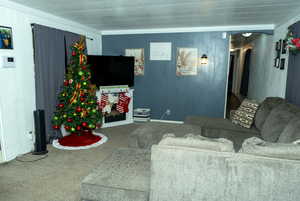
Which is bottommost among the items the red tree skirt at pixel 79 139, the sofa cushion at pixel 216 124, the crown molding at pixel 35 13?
the red tree skirt at pixel 79 139

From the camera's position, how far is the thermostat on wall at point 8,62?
2904 mm

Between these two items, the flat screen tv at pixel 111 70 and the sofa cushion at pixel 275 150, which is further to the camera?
the flat screen tv at pixel 111 70

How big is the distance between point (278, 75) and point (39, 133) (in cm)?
458

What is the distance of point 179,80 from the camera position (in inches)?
203

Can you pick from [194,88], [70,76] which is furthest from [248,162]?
[194,88]

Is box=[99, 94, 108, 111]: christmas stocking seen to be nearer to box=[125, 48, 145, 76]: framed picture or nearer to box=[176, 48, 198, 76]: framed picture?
box=[125, 48, 145, 76]: framed picture

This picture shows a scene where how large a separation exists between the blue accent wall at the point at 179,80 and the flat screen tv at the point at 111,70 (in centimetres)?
48

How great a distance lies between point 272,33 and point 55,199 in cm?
510

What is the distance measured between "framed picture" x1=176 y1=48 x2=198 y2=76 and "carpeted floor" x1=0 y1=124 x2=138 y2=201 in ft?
8.50

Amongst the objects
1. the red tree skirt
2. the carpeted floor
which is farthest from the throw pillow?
the red tree skirt

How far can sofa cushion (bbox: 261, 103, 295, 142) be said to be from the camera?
8.18 ft

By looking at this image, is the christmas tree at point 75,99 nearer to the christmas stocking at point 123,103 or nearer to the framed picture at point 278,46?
the christmas stocking at point 123,103

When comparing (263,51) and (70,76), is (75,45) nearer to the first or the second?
(70,76)

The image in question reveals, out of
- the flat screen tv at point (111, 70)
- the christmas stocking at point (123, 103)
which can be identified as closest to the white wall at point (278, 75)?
the flat screen tv at point (111, 70)
